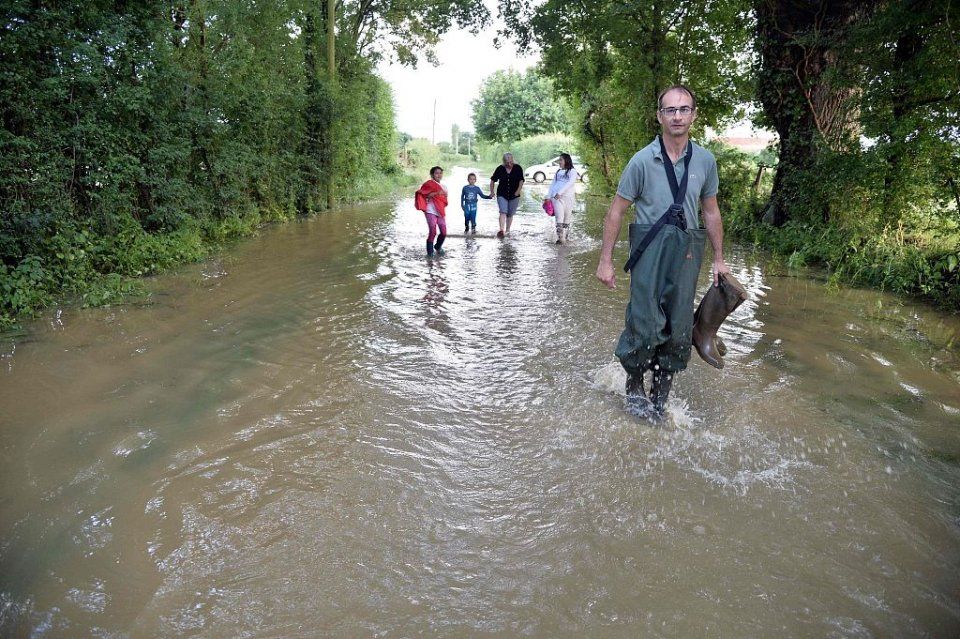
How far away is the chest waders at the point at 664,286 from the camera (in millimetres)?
3828

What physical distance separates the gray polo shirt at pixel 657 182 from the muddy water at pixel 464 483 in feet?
4.85

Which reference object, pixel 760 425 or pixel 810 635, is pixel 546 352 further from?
pixel 810 635

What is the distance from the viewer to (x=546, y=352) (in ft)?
18.7

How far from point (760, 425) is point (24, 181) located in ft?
25.5

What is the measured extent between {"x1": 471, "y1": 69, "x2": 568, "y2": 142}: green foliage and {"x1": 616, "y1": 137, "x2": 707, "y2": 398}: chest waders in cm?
5576

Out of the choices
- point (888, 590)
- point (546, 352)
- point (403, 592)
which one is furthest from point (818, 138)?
point (403, 592)

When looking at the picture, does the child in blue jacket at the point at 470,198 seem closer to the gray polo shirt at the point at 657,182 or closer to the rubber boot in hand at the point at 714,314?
the rubber boot in hand at the point at 714,314

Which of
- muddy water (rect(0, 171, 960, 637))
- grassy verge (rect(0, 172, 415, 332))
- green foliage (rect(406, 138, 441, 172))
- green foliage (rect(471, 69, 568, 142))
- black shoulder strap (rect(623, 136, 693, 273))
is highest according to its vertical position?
green foliage (rect(471, 69, 568, 142))

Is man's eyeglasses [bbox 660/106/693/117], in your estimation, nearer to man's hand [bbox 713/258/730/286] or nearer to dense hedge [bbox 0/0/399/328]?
man's hand [bbox 713/258/730/286]

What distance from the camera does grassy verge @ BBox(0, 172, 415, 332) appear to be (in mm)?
6324

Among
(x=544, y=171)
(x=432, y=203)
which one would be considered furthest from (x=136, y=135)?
(x=544, y=171)

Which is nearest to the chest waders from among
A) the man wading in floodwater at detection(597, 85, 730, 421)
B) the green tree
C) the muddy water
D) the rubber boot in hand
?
the man wading in floodwater at detection(597, 85, 730, 421)

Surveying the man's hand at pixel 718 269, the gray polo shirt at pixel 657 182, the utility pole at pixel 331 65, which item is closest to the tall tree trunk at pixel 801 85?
the man's hand at pixel 718 269

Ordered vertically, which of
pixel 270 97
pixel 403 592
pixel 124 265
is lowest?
pixel 403 592
